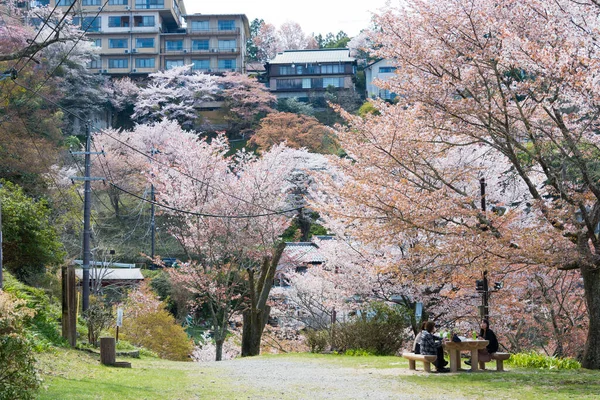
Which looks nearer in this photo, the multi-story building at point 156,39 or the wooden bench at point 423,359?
the wooden bench at point 423,359

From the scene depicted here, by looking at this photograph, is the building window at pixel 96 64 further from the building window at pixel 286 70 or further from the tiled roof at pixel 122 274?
the tiled roof at pixel 122 274

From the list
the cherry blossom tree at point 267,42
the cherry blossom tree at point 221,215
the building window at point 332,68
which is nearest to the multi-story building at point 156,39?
the building window at point 332,68

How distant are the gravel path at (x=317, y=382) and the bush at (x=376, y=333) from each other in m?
3.20

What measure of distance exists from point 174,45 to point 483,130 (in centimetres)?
5615

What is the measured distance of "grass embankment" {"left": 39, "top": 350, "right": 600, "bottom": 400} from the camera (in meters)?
8.90

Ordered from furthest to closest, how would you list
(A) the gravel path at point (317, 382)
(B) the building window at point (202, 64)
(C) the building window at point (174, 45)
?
(B) the building window at point (202, 64) < (C) the building window at point (174, 45) < (A) the gravel path at point (317, 382)

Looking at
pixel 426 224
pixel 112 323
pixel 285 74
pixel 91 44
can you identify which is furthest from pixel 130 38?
pixel 426 224

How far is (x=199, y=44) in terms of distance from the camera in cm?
6519

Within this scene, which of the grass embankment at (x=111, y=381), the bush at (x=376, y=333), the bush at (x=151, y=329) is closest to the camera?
the grass embankment at (x=111, y=381)

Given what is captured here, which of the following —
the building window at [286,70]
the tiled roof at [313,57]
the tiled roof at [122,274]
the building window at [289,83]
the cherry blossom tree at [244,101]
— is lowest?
the tiled roof at [122,274]

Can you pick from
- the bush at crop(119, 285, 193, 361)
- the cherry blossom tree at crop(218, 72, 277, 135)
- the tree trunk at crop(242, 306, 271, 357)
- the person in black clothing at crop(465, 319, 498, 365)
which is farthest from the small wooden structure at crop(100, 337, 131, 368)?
the cherry blossom tree at crop(218, 72, 277, 135)

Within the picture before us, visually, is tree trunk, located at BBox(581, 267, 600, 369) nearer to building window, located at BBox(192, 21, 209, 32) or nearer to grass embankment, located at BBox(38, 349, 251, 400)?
grass embankment, located at BBox(38, 349, 251, 400)

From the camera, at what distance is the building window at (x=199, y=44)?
64938 millimetres

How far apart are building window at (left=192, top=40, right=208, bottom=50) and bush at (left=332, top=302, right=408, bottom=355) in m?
50.7
